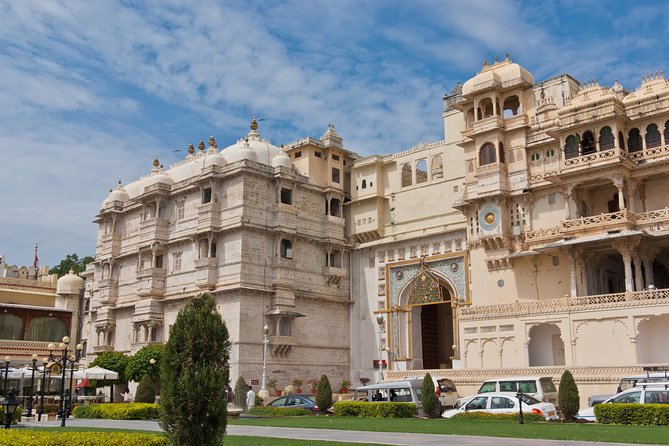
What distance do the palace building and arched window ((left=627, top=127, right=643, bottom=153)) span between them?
4.3 inches

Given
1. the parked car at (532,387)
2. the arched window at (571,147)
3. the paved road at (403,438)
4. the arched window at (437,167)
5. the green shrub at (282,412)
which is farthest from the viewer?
the arched window at (437,167)

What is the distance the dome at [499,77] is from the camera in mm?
40037

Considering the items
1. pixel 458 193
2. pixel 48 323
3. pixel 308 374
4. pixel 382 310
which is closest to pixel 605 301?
pixel 458 193

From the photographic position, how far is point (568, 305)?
33.6 m

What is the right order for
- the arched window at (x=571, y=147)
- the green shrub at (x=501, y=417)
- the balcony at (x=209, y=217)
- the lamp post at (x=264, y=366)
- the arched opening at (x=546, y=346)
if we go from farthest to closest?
1. the balcony at (x=209, y=217)
2. the lamp post at (x=264, y=366)
3. the arched window at (x=571, y=147)
4. the arched opening at (x=546, y=346)
5. the green shrub at (x=501, y=417)

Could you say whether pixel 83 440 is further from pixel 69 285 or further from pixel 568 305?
pixel 69 285

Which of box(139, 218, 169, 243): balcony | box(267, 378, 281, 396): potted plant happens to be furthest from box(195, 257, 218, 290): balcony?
box(267, 378, 281, 396): potted plant

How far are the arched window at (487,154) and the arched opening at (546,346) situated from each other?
10005 millimetres

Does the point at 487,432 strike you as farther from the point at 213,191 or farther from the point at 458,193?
the point at 213,191

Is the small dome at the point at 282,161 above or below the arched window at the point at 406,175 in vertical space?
above

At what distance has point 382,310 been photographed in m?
46.6

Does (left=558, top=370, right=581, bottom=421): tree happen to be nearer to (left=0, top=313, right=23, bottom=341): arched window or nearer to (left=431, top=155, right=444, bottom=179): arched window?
(left=431, top=155, right=444, bottom=179): arched window

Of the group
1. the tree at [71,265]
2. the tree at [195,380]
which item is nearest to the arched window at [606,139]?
the tree at [195,380]

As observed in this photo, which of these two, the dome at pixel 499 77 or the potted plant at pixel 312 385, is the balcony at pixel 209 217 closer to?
the potted plant at pixel 312 385
